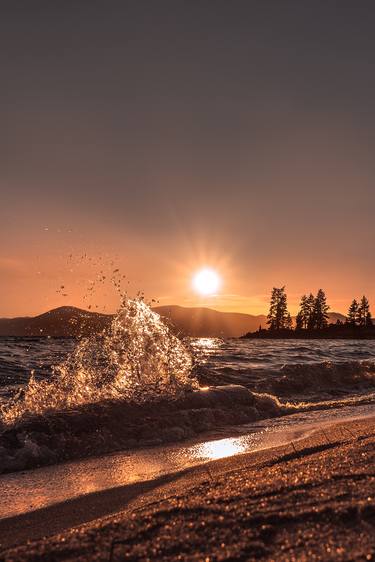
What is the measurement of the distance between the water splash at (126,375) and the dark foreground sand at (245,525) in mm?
4569

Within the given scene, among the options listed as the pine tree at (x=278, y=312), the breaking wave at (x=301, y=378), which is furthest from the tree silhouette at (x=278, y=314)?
the breaking wave at (x=301, y=378)

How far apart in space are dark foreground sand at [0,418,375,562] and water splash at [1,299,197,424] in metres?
4.57

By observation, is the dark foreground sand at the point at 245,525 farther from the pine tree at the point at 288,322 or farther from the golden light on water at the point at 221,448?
the pine tree at the point at 288,322

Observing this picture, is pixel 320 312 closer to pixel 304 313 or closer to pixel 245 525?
pixel 304 313

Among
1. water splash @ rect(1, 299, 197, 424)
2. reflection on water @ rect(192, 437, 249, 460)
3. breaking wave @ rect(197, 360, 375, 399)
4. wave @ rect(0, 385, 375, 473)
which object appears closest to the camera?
reflection on water @ rect(192, 437, 249, 460)

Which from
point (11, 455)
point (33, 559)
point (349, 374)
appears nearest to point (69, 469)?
point (11, 455)

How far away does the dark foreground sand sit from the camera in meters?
1.88

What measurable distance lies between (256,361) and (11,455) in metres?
14.4

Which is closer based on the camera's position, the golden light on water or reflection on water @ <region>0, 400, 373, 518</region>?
reflection on water @ <region>0, 400, 373, 518</region>

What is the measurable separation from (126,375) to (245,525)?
8615 millimetres

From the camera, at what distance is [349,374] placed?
15.2 metres

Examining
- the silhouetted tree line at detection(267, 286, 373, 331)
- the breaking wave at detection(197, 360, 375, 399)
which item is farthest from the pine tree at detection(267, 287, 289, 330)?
the breaking wave at detection(197, 360, 375, 399)

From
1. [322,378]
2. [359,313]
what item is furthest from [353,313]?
[322,378]

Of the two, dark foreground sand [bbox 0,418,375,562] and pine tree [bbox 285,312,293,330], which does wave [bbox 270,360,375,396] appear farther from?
pine tree [bbox 285,312,293,330]
